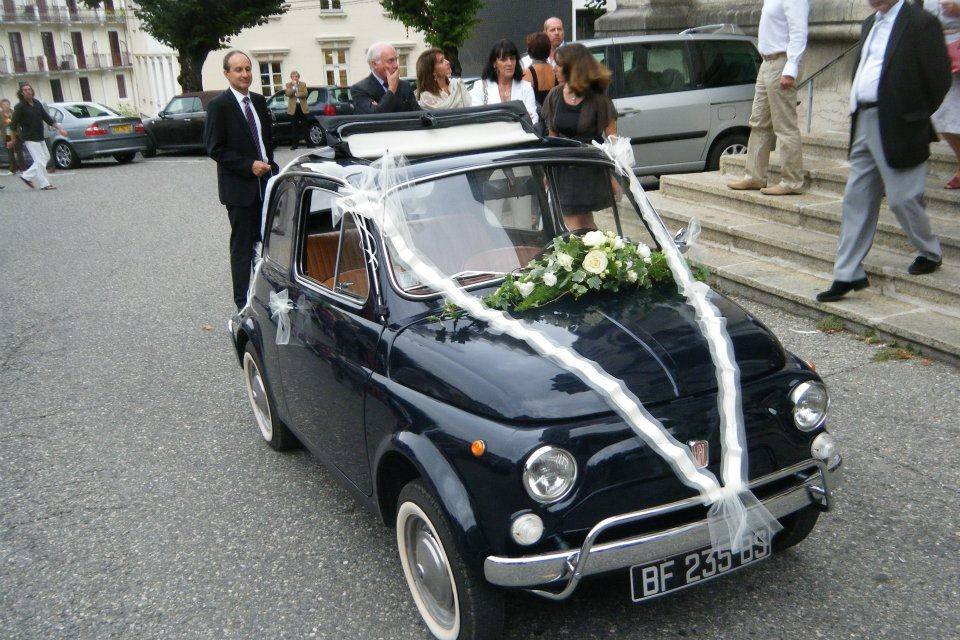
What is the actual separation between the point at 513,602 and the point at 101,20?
73.8 meters

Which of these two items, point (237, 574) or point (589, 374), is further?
point (237, 574)

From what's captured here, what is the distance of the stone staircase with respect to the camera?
19.9ft

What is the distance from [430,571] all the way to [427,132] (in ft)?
7.29

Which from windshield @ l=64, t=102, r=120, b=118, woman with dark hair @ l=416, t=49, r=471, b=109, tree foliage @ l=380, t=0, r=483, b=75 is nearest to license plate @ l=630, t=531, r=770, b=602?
woman with dark hair @ l=416, t=49, r=471, b=109

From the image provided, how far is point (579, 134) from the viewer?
7.11 metres

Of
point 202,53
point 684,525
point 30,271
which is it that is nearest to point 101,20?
point 202,53

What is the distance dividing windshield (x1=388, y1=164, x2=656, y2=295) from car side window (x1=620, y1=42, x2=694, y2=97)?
23.9ft

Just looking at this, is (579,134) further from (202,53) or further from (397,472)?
(202,53)

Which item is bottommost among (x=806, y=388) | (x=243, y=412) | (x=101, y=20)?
(x=243, y=412)

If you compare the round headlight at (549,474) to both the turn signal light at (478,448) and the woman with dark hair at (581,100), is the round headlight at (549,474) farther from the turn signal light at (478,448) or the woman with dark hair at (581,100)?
the woman with dark hair at (581,100)

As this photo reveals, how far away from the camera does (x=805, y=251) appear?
24.0 feet

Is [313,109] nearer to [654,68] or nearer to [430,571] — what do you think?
[654,68]

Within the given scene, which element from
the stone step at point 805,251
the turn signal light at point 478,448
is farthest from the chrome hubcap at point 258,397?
the stone step at point 805,251

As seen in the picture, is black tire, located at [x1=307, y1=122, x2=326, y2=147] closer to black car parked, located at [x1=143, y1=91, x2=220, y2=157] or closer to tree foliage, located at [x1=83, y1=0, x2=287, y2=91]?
black car parked, located at [x1=143, y1=91, x2=220, y2=157]
